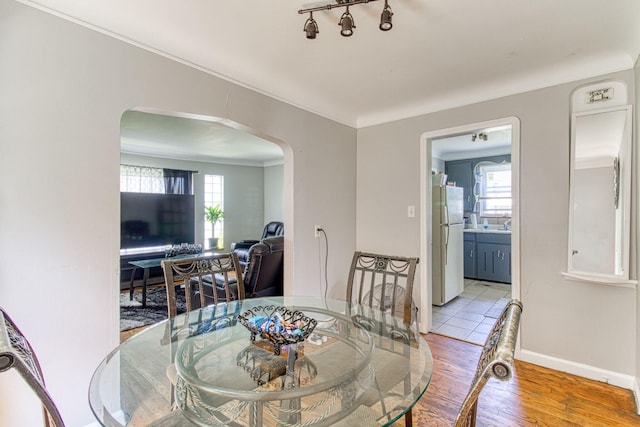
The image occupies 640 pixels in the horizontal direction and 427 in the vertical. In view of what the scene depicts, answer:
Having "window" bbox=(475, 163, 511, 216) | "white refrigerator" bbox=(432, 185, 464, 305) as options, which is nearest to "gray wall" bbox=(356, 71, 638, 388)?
"white refrigerator" bbox=(432, 185, 464, 305)

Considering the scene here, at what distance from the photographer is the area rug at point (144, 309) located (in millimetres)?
3389

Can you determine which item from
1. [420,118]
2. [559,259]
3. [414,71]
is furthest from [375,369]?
[420,118]

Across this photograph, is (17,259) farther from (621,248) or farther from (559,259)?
(621,248)

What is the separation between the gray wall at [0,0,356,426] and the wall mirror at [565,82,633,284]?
116 inches

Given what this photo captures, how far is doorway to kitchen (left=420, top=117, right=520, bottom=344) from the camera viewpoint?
2.96 m

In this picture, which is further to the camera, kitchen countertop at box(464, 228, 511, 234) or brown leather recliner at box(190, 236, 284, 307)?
kitchen countertop at box(464, 228, 511, 234)

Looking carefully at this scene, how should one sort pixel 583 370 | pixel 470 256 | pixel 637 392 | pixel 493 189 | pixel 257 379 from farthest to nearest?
pixel 493 189
pixel 470 256
pixel 583 370
pixel 637 392
pixel 257 379

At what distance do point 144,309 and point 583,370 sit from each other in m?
4.52

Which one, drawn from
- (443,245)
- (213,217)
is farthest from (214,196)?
(443,245)

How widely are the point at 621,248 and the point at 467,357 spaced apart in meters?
1.39

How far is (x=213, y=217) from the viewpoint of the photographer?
646cm

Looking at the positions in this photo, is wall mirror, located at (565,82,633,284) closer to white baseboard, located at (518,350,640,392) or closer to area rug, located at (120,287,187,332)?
white baseboard, located at (518,350,640,392)

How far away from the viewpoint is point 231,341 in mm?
1557

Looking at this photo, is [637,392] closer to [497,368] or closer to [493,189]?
[497,368]
